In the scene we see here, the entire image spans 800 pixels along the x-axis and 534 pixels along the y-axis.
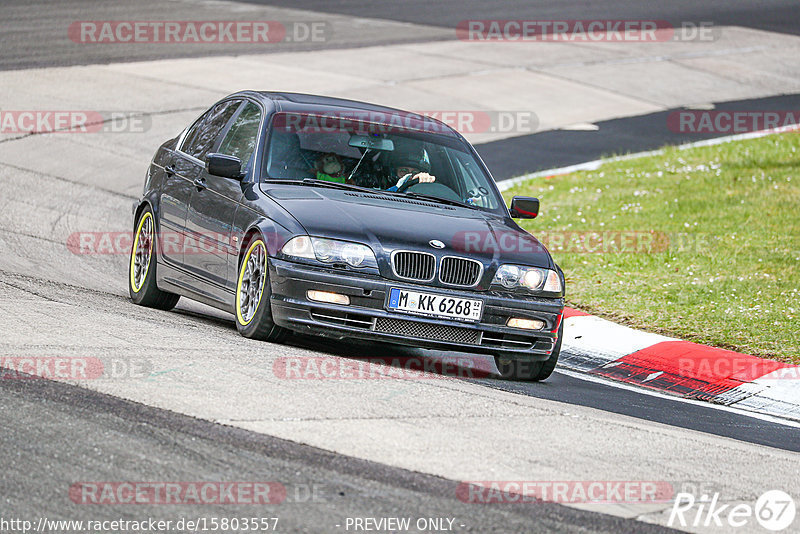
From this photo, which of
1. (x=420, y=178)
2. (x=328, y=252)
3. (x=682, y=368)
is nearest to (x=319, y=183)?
(x=420, y=178)

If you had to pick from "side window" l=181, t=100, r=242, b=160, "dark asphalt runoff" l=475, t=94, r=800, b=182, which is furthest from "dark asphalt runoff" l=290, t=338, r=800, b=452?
"dark asphalt runoff" l=475, t=94, r=800, b=182

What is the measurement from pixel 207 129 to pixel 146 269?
1174 millimetres

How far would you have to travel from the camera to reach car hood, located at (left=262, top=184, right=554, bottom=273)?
798cm

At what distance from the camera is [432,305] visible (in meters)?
7.95

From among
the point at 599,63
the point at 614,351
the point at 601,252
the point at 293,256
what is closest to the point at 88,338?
the point at 293,256

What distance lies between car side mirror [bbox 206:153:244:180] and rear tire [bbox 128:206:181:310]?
52.3 inches

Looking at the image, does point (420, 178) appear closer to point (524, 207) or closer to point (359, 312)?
point (524, 207)

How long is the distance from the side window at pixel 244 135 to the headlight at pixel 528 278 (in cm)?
205

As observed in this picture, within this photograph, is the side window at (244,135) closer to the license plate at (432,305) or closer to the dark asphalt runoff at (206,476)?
the license plate at (432,305)

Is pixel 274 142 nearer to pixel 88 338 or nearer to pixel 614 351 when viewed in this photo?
pixel 88 338

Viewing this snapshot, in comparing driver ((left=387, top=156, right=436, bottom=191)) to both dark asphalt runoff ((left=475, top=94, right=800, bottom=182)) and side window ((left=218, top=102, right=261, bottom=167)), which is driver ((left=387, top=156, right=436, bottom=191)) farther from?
dark asphalt runoff ((left=475, top=94, right=800, bottom=182))

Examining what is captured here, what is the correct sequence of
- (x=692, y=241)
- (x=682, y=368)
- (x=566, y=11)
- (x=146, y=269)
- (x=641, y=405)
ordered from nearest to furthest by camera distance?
(x=641, y=405) < (x=682, y=368) < (x=146, y=269) < (x=692, y=241) < (x=566, y=11)

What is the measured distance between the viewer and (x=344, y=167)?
352 inches

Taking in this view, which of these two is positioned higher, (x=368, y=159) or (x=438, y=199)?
(x=368, y=159)
